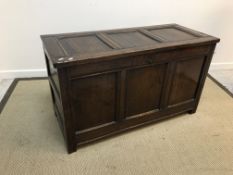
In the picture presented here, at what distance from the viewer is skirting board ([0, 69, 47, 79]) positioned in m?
2.23

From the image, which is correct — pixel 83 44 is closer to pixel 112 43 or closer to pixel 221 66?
pixel 112 43

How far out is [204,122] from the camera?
67.4 inches

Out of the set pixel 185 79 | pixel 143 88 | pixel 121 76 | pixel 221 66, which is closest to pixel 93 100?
pixel 121 76

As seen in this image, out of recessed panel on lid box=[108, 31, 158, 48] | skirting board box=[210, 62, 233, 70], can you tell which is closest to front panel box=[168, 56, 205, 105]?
recessed panel on lid box=[108, 31, 158, 48]

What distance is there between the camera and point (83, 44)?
1346mm

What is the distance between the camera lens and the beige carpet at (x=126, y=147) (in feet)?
4.28

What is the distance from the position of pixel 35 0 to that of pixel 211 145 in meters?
1.96

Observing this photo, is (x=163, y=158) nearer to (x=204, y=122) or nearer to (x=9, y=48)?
(x=204, y=122)

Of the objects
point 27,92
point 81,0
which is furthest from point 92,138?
point 81,0

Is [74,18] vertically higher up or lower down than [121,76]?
higher up

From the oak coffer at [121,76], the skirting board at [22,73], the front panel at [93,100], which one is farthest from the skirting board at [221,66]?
the skirting board at [22,73]

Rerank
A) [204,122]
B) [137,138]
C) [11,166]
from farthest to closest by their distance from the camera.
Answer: [204,122], [137,138], [11,166]

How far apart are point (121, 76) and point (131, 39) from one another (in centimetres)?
33

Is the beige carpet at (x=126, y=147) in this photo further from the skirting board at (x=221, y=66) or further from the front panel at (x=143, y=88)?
the skirting board at (x=221, y=66)
